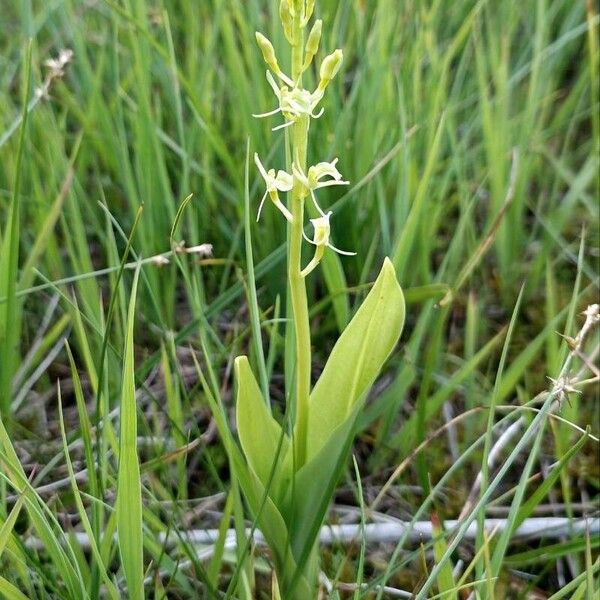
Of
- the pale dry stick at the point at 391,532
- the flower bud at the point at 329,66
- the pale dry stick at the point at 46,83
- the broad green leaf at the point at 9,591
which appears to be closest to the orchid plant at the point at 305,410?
the flower bud at the point at 329,66

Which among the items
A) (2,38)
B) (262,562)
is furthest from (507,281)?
(2,38)

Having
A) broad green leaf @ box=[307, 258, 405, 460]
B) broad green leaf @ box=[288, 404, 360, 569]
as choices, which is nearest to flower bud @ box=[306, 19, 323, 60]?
broad green leaf @ box=[307, 258, 405, 460]

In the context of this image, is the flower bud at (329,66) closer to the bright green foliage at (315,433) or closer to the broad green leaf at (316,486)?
the bright green foliage at (315,433)

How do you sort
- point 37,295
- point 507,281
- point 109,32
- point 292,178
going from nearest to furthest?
point 292,178 < point 37,295 < point 507,281 < point 109,32

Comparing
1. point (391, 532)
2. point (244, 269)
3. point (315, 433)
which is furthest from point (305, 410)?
point (244, 269)

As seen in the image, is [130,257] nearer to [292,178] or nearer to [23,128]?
[23,128]

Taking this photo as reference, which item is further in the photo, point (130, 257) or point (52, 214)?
point (130, 257)

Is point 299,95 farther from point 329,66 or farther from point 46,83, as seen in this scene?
point 46,83
